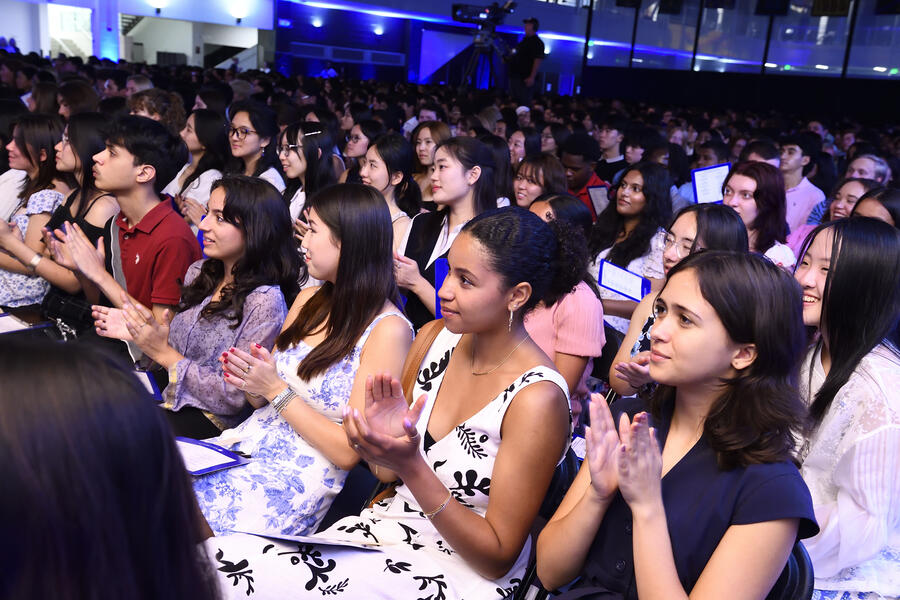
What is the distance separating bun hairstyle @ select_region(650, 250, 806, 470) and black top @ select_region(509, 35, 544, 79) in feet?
37.3

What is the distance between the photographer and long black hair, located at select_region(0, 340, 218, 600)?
630 millimetres

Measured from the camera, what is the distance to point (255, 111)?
4.90 metres

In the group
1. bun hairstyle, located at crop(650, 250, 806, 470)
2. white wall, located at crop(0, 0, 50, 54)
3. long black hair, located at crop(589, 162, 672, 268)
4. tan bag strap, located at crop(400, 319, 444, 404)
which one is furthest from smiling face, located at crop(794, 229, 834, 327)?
white wall, located at crop(0, 0, 50, 54)

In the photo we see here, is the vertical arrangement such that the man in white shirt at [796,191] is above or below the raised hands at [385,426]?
above

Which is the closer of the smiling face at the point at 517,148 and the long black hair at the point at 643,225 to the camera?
the long black hair at the point at 643,225

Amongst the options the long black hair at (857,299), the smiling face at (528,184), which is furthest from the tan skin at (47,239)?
the long black hair at (857,299)

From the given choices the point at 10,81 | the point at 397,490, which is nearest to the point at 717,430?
the point at 397,490

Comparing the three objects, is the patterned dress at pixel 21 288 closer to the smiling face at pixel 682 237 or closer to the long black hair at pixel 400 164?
the long black hair at pixel 400 164

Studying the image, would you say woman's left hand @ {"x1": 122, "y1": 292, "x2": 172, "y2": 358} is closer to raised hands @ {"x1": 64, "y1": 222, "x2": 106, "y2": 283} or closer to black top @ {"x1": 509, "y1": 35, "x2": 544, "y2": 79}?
raised hands @ {"x1": 64, "y1": 222, "x2": 106, "y2": 283}

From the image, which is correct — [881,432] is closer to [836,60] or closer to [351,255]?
[351,255]

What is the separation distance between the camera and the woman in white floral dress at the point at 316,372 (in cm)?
205

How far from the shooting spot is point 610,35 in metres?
21.6

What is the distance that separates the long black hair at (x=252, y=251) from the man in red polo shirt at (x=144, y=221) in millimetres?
326

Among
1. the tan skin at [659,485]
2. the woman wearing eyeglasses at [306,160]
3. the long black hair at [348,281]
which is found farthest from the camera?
the woman wearing eyeglasses at [306,160]
